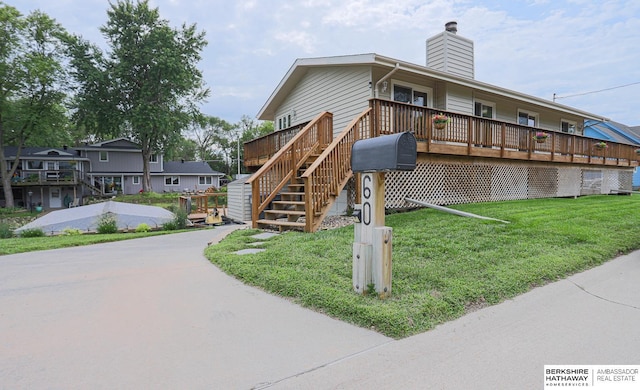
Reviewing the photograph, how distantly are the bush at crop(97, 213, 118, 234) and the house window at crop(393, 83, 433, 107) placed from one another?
30.4ft

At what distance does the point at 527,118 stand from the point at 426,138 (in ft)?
28.5

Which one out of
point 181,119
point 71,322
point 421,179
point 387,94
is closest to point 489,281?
point 71,322

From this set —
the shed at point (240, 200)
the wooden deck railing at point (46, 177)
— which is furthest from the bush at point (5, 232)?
the wooden deck railing at point (46, 177)

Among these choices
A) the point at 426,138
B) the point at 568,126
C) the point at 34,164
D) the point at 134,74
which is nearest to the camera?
the point at 426,138

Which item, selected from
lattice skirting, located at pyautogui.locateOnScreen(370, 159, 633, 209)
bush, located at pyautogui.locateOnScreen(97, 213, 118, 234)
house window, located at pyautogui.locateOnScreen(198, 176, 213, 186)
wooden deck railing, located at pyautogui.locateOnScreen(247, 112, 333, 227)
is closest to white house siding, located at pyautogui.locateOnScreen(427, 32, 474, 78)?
lattice skirting, located at pyautogui.locateOnScreen(370, 159, 633, 209)

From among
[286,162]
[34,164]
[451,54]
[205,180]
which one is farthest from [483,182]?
[34,164]

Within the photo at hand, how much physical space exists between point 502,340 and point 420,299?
2.43 feet

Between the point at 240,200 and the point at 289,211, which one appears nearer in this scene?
the point at 289,211

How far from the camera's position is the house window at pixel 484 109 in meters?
12.3

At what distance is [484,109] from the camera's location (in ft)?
41.8

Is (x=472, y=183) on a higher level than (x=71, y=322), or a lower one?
higher

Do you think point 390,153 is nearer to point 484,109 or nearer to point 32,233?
point 32,233

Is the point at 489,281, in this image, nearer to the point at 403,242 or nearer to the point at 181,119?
the point at 403,242

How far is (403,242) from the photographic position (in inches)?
206
